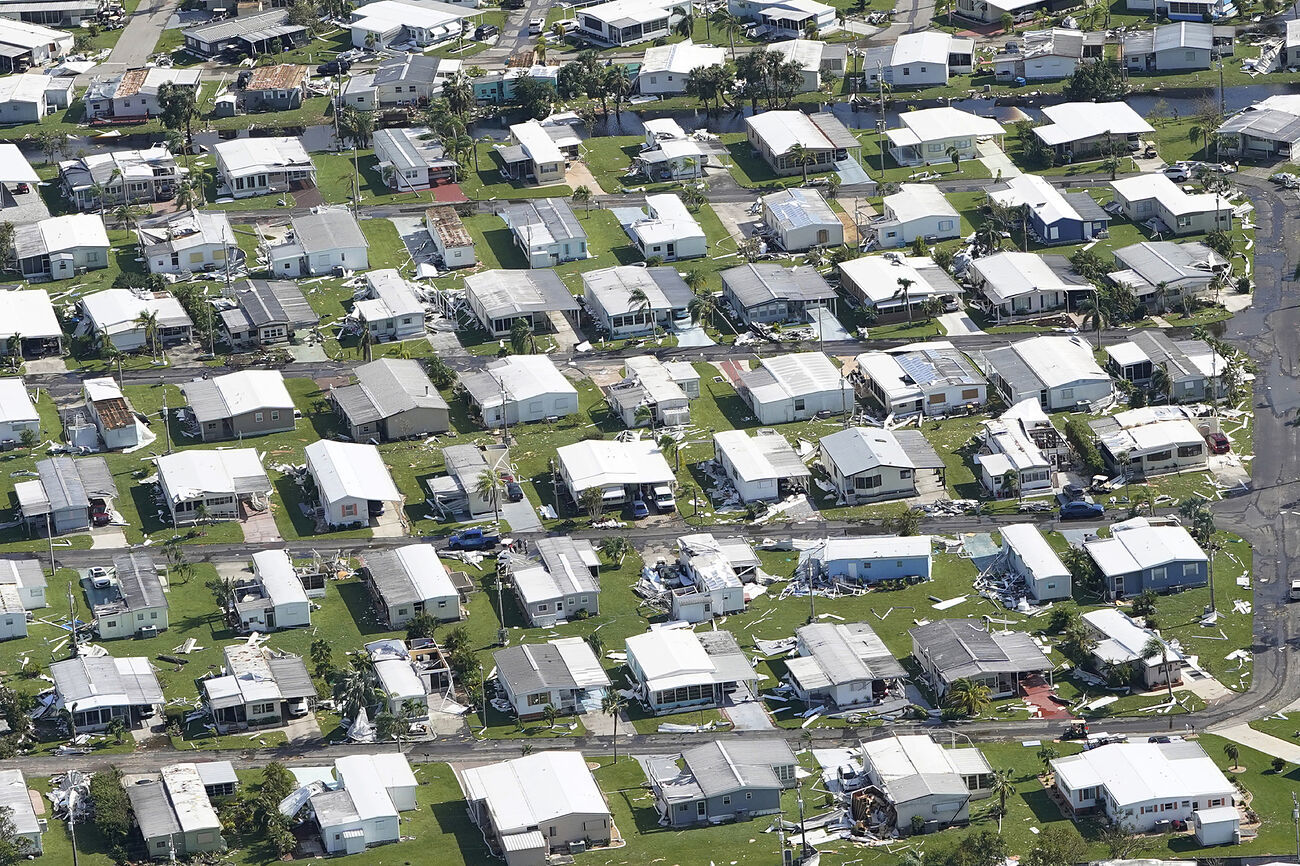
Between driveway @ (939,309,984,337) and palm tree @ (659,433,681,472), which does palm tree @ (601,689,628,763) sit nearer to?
palm tree @ (659,433,681,472)

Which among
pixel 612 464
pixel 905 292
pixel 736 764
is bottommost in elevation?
pixel 736 764

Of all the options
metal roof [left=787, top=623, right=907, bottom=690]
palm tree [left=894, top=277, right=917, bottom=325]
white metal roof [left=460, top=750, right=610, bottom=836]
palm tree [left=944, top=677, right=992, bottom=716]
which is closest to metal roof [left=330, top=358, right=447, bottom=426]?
palm tree [left=894, top=277, right=917, bottom=325]

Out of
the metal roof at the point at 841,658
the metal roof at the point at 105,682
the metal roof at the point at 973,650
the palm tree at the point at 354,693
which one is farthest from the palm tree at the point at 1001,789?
the metal roof at the point at 105,682

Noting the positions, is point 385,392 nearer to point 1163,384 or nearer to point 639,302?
point 639,302

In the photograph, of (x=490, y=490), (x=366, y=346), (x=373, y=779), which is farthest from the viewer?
(x=366, y=346)

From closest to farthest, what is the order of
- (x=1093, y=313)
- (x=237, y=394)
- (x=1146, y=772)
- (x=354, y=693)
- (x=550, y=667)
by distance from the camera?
(x=1146, y=772) → (x=354, y=693) → (x=550, y=667) → (x=237, y=394) → (x=1093, y=313)

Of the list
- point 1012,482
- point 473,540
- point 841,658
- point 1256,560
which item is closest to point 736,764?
point 841,658
